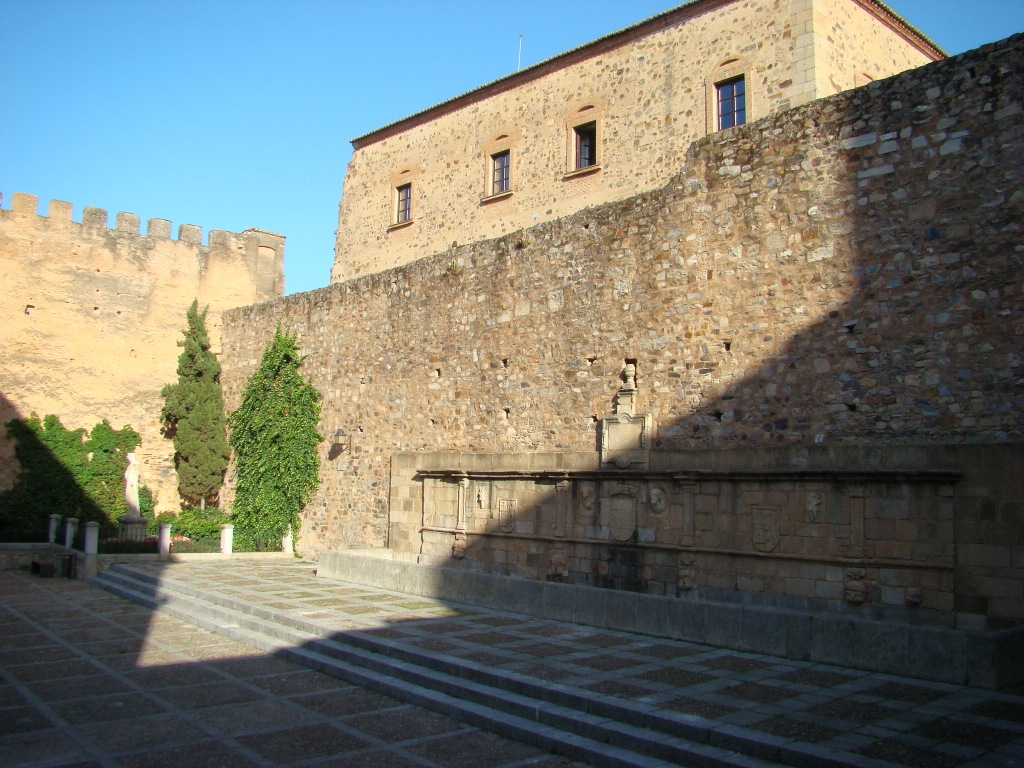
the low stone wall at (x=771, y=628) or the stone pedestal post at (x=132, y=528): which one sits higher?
the stone pedestal post at (x=132, y=528)

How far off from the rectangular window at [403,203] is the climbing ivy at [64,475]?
27.3 feet

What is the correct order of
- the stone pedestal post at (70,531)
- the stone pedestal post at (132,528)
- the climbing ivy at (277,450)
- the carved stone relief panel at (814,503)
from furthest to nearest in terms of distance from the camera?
the stone pedestal post at (132,528) < the climbing ivy at (277,450) < the stone pedestal post at (70,531) < the carved stone relief panel at (814,503)

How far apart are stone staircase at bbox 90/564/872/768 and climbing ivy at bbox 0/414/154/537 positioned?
34.5 ft

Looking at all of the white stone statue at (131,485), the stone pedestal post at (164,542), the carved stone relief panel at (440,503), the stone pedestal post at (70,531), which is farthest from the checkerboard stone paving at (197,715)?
the white stone statue at (131,485)

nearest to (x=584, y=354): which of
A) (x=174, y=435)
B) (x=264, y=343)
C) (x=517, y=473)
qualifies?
(x=517, y=473)

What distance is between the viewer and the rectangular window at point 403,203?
21047 millimetres

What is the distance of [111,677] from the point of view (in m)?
7.78

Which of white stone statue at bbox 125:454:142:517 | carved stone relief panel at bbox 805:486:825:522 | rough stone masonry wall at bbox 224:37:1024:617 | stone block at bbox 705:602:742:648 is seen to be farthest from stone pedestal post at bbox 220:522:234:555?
carved stone relief panel at bbox 805:486:825:522

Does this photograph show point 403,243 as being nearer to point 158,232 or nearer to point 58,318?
point 158,232

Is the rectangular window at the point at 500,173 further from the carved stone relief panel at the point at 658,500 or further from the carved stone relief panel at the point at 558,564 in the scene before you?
the carved stone relief panel at the point at 658,500

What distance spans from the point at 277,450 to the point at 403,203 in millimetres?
7452

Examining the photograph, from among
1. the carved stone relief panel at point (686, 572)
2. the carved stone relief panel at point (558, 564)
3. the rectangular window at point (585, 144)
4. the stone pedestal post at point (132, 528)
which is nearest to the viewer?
the carved stone relief panel at point (686, 572)

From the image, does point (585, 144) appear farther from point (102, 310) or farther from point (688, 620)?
point (102, 310)

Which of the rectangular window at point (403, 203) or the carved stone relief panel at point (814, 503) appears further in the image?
the rectangular window at point (403, 203)
